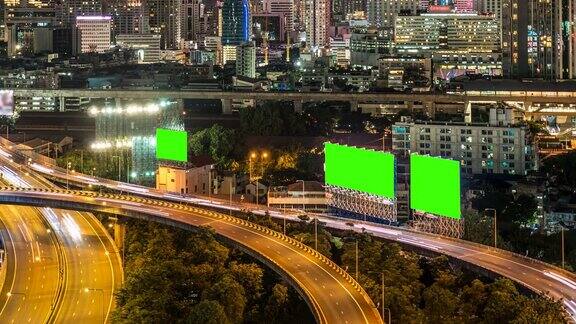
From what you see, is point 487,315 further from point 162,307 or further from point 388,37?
point 388,37

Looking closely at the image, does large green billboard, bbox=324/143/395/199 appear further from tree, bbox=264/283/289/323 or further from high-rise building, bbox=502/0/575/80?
high-rise building, bbox=502/0/575/80

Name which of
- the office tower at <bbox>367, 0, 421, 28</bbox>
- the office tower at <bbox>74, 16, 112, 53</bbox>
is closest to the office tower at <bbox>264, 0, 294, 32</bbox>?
A: the office tower at <bbox>367, 0, 421, 28</bbox>

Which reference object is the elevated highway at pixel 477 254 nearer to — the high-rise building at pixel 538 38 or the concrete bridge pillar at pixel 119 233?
the concrete bridge pillar at pixel 119 233

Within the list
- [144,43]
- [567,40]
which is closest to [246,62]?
[144,43]

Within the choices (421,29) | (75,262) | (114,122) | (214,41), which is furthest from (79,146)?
(214,41)

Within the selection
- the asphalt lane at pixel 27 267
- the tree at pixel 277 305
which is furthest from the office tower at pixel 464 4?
the tree at pixel 277 305

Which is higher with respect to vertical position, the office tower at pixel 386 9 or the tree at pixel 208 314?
the office tower at pixel 386 9
